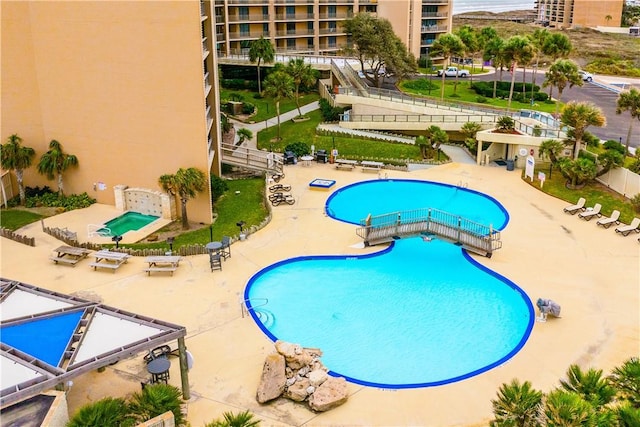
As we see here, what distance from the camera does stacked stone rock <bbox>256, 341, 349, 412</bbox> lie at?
18.7m

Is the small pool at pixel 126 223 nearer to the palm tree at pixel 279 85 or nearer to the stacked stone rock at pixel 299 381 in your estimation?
the stacked stone rock at pixel 299 381

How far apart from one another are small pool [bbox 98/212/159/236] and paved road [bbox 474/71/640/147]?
35265mm

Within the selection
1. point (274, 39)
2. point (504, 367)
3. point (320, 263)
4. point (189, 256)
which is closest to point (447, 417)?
point (504, 367)

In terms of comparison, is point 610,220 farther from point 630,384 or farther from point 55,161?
point 55,161

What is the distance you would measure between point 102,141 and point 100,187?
2.94 metres

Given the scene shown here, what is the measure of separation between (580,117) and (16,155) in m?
34.9

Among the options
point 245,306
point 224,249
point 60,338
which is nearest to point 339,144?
point 224,249

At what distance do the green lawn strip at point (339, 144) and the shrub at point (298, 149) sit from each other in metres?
1.57

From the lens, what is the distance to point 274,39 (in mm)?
77000

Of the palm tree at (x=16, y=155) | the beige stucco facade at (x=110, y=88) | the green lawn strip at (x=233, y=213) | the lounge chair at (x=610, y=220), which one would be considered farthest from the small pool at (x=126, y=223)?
the lounge chair at (x=610, y=220)

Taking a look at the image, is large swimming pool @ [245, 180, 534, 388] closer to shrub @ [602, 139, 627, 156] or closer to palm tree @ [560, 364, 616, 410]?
palm tree @ [560, 364, 616, 410]

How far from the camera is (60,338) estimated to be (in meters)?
18.5

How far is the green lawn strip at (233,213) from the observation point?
32.1 m

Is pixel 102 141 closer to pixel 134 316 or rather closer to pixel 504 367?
pixel 134 316
